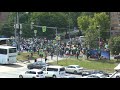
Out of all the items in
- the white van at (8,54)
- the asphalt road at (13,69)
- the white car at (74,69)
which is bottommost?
the white car at (74,69)

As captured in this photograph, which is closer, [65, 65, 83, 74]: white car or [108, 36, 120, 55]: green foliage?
[65, 65, 83, 74]: white car

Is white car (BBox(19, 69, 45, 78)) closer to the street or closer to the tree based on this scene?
the street

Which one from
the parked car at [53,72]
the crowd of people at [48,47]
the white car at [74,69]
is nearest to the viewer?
the parked car at [53,72]

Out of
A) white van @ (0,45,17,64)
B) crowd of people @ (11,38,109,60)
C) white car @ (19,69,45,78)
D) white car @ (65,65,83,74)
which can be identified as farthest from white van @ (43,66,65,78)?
crowd of people @ (11,38,109,60)

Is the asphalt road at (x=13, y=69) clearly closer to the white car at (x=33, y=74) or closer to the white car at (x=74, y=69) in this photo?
the white car at (x=33, y=74)

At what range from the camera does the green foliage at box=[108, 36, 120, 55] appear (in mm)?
11190

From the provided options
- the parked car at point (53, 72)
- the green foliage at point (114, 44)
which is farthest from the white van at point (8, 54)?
the green foliage at point (114, 44)

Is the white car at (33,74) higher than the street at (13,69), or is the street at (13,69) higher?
the street at (13,69)

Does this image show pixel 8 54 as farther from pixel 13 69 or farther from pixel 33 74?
pixel 33 74

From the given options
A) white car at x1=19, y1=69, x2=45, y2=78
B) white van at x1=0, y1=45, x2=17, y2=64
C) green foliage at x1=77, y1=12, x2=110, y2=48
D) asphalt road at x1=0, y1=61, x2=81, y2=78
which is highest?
green foliage at x1=77, y1=12, x2=110, y2=48

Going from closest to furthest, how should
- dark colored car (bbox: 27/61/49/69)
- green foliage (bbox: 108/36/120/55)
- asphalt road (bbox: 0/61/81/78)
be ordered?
asphalt road (bbox: 0/61/81/78) → dark colored car (bbox: 27/61/49/69) → green foliage (bbox: 108/36/120/55)

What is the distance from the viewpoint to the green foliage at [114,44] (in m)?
11.2
